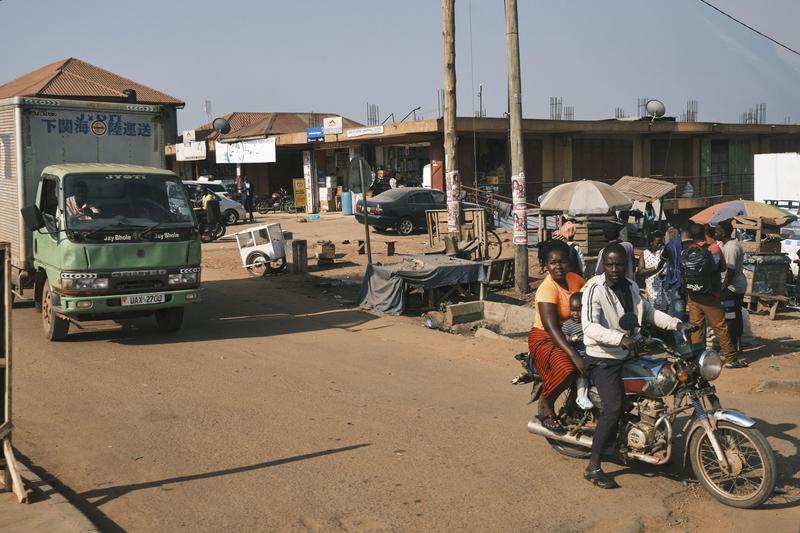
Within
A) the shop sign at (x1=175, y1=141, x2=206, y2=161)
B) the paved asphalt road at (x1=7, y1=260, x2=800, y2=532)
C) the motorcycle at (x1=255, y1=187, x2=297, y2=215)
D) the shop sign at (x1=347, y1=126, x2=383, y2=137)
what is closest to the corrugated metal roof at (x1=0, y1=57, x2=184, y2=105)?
the shop sign at (x1=175, y1=141, x2=206, y2=161)

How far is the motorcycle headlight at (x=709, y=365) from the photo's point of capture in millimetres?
5121

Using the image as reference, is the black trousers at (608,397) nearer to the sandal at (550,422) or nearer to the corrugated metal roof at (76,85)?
the sandal at (550,422)

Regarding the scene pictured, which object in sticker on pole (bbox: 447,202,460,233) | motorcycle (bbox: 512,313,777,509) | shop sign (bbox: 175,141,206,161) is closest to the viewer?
motorcycle (bbox: 512,313,777,509)

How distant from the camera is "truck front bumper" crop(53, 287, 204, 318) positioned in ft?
33.0

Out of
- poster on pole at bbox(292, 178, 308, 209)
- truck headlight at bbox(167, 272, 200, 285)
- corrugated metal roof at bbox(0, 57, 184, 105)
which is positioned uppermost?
corrugated metal roof at bbox(0, 57, 184, 105)

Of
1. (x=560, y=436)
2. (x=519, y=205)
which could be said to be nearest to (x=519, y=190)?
(x=519, y=205)

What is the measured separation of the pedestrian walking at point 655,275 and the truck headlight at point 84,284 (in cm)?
756

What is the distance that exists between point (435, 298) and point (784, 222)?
769cm

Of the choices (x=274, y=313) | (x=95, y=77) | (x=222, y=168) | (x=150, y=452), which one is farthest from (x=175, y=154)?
(x=150, y=452)

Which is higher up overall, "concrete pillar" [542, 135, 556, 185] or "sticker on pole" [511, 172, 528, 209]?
"concrete pillar" [542, 135, 556, 185]

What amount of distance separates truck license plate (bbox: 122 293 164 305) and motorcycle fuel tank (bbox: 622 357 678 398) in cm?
700

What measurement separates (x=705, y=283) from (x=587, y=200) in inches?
328

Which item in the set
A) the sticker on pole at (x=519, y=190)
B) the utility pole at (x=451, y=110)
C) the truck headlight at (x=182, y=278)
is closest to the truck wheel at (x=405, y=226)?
the utility pole at (x=451, y=110)

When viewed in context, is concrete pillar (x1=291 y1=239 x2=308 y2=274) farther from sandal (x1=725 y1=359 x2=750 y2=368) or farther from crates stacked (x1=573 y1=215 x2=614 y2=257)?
sandal (x1=725 y1=359 x2=750 y2=368)
